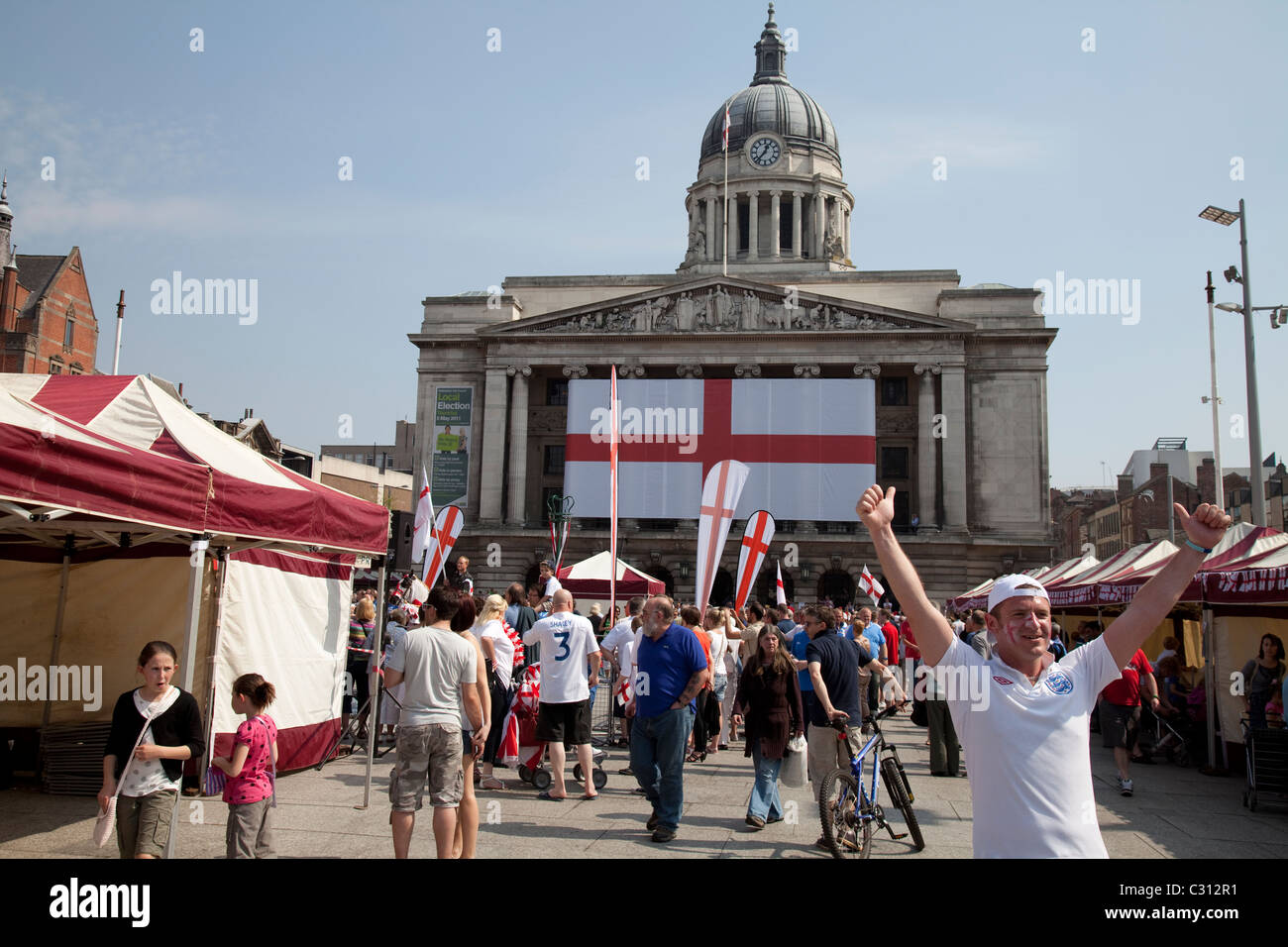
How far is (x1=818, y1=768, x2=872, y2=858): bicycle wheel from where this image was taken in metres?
7.82

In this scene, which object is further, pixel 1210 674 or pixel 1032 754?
pixel 1210 674

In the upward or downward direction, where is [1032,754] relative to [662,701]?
upward

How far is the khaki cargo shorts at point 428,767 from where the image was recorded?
670 cm

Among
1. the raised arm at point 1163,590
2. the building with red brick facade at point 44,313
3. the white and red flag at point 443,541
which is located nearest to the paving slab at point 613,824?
the white and red flag at point 443,541

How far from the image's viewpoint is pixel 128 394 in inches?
360

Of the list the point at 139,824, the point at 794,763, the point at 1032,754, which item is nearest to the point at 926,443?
the point at 794,763

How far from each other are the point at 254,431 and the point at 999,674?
2286 inches

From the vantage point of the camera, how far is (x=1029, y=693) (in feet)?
11.6

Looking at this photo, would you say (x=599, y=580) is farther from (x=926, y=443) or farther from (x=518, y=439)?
(x=926, y=443)

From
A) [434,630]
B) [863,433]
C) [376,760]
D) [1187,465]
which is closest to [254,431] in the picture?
[863,433]

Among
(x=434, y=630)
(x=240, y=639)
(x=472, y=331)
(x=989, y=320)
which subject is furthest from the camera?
(x=472, y=331)

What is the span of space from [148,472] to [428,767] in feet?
9.44

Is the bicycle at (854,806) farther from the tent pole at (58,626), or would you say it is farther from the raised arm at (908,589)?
the tent pole at (58,626)
